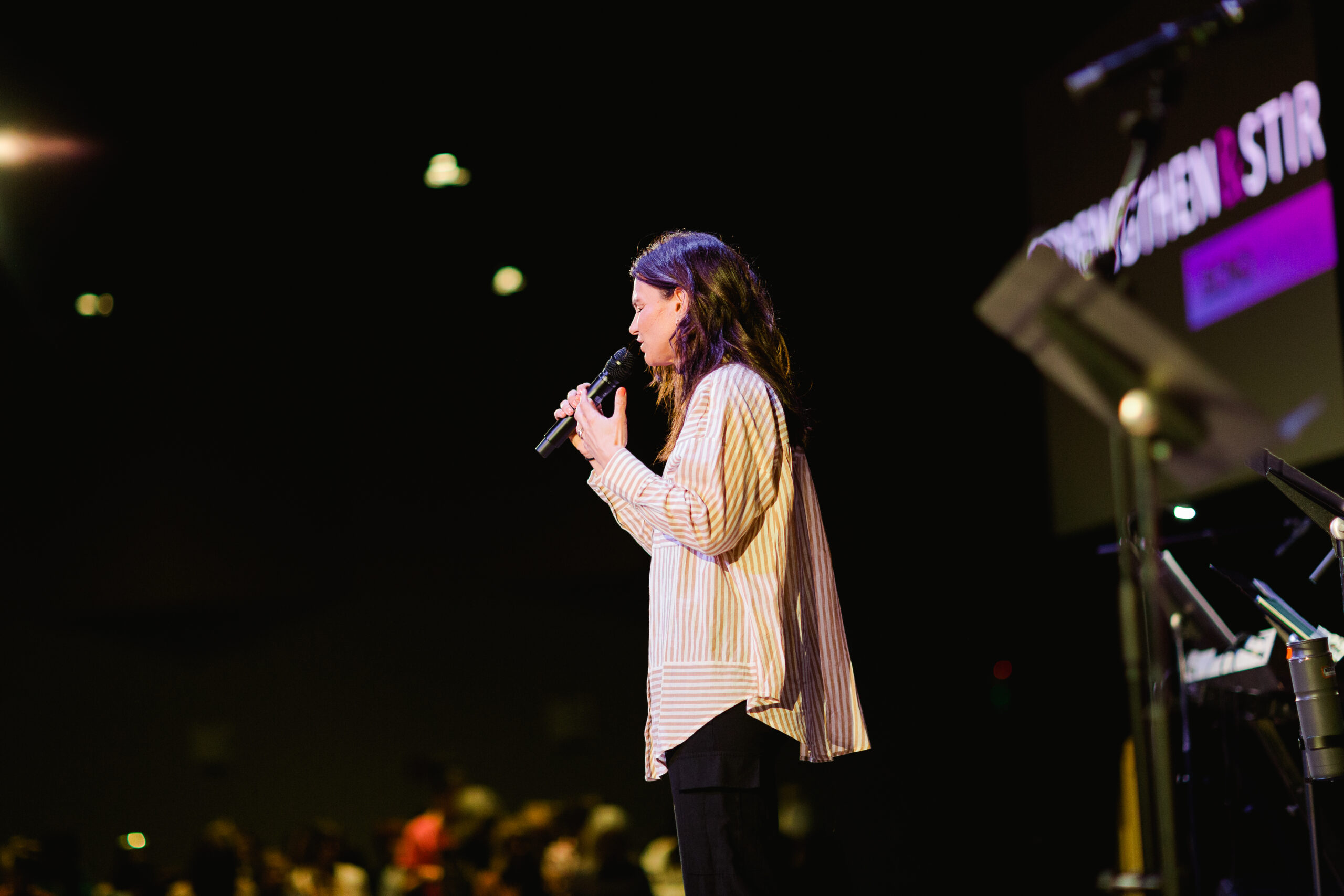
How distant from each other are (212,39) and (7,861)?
14.1 feet

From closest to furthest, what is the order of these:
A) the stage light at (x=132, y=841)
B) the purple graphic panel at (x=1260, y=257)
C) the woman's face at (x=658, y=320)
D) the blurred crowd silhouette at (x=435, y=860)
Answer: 1. the woman's face at (x=658, y=320)
2. the purple graphic panel at (x=1260, y=257)
3. the blurred crowd silhouette at (x=435, y=860)
4. the stage light at (x=132, y=841)

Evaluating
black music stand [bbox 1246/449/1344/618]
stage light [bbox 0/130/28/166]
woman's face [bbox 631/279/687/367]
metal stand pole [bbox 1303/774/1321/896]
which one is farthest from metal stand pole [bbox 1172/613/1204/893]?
stage light [bbox 0/130/28/166]

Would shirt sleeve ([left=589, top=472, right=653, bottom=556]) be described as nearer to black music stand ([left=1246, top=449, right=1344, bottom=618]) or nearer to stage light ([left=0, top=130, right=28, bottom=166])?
black music stand ([left=1246, top=449, right=1344, bottom=618])

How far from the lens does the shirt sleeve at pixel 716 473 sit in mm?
2184

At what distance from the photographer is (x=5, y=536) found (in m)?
9.09

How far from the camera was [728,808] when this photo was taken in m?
2.09

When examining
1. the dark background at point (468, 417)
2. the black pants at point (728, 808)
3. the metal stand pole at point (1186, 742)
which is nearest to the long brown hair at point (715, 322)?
the black pants at point (728, 808)

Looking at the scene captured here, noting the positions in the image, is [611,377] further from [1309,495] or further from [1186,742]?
[1186,742]

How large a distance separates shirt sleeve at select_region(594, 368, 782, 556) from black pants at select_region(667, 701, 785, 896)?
1.01 ft

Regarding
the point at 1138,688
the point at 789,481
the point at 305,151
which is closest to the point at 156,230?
the point at 305,151

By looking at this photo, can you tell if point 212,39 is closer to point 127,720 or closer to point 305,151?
point 305,151

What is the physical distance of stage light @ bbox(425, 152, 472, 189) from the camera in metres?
7.32

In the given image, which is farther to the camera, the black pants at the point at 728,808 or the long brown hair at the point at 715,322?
the long brown hair at the point at 715,322

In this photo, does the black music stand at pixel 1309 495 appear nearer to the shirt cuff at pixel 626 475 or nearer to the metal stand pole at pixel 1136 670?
the metal stand pole at pixel 1136 670
